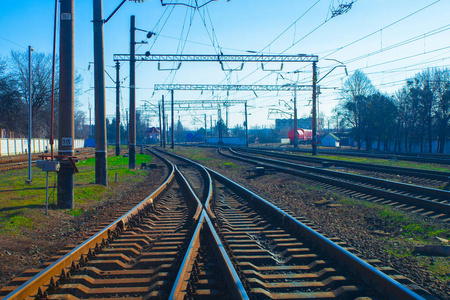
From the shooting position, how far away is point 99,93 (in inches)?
560

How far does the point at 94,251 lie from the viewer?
6160mm

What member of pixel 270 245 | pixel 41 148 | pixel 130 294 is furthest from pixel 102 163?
pixel 41 148

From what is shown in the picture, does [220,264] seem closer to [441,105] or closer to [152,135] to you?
[441,105]

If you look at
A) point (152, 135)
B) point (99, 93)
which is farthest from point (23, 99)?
point (152, 135)

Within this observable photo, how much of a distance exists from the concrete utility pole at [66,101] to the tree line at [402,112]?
162 ft

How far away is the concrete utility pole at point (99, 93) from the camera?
13.9m

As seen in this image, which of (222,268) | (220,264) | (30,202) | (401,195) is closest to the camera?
(222,268)

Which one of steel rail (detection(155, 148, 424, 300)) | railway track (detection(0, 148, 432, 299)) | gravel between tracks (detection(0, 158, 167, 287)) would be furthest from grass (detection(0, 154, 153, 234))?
steel rail (detection(155, 148, 424, 300))

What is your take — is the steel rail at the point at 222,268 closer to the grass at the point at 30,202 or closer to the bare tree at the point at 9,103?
the grass at the point at 30,202

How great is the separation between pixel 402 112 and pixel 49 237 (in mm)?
61334

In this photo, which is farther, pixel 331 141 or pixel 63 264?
pixel 331 141

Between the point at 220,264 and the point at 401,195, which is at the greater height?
the point at 401,195

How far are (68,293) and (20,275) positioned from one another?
1.09 metres

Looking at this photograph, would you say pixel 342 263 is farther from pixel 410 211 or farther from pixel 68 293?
pixel 410 211
